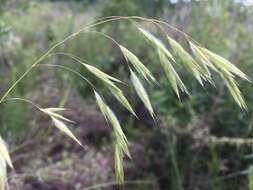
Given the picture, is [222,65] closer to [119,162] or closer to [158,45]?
[158,45]

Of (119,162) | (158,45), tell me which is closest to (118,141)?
(119,162)

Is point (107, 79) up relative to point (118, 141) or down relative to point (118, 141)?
up

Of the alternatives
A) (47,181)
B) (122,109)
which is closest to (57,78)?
(122,109)

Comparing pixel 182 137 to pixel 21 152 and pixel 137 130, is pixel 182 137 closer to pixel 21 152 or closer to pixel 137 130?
pixel 137 130

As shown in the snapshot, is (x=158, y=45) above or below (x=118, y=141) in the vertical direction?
above

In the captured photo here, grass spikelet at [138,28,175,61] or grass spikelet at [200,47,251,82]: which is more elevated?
grass spikelet at [138,28,175,61]

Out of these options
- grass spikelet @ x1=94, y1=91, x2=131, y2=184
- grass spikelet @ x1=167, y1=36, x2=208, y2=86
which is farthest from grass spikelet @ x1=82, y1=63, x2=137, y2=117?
grass spikelet @ x1=167, y1=36, x2=208, y2=86

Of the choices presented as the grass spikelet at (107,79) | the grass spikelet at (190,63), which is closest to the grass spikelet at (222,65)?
the grass spikelet at (190,63)

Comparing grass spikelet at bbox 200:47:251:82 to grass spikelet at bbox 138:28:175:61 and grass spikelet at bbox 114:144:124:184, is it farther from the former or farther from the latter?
grass spikelet at bbox 114:144:124:184

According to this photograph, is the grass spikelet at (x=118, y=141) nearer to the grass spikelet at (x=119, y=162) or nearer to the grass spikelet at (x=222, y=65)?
the grass spikelet at (x=119, y=162)

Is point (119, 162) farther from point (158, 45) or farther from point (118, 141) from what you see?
point (158, 45)

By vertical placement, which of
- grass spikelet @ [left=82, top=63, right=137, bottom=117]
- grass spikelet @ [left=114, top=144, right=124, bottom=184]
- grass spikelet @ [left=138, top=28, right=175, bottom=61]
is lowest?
grass spikelet @ [left=114, top=144, right=124, bottom=184]
